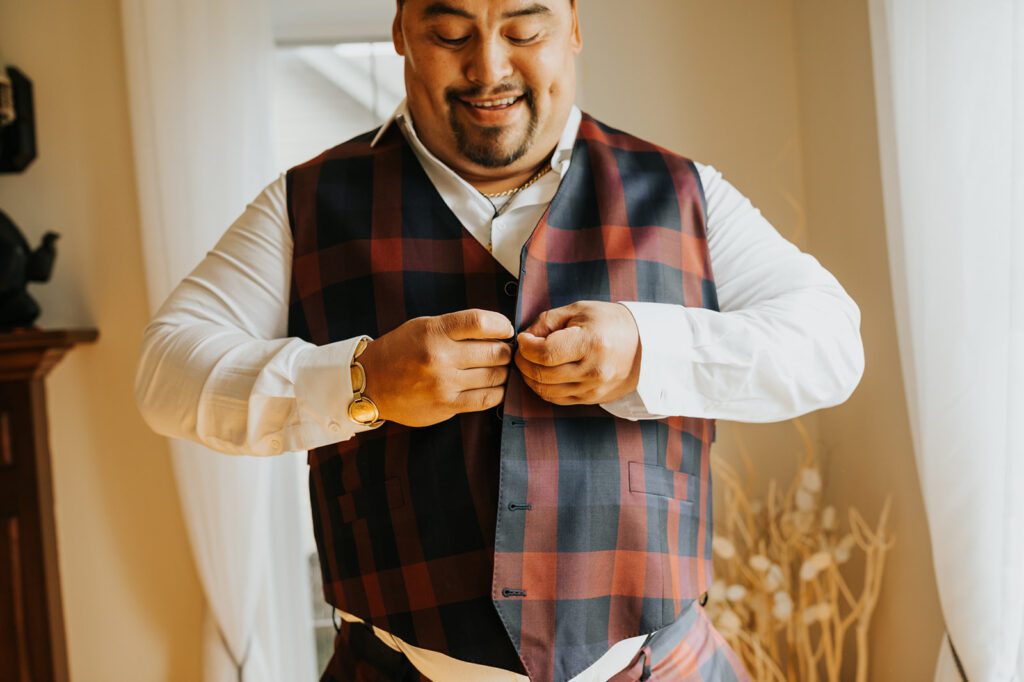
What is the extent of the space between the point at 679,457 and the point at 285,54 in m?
1.65

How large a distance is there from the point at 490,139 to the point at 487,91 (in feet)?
0.22

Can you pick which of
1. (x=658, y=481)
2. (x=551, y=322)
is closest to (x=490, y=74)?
(x=551, y=322)

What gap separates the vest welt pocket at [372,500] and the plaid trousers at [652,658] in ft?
0.57

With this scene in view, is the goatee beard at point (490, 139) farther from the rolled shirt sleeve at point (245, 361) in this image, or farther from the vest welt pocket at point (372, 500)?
the vest welt pocket at point (372, 500)

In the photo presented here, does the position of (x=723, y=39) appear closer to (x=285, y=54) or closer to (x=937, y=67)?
(x=937, y=67)

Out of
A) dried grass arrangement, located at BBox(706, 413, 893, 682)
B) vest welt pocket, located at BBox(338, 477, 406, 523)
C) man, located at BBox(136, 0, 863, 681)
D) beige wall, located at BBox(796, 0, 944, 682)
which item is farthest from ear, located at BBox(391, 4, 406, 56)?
dried grass arrangement, located at BBox(706, 413, 893, 682)

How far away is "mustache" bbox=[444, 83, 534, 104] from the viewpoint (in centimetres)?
125

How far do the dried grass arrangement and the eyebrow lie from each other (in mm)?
1160

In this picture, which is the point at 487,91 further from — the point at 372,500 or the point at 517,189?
the point at 372,500

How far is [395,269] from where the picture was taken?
1.27 meters

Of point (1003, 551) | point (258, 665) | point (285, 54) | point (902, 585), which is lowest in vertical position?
point (258, 665)

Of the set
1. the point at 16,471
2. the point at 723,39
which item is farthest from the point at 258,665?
the point at 723,39

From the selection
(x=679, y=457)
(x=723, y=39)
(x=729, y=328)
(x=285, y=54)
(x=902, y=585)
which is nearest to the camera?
(x=729, y=328)

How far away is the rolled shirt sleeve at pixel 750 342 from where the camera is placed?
114 cm
